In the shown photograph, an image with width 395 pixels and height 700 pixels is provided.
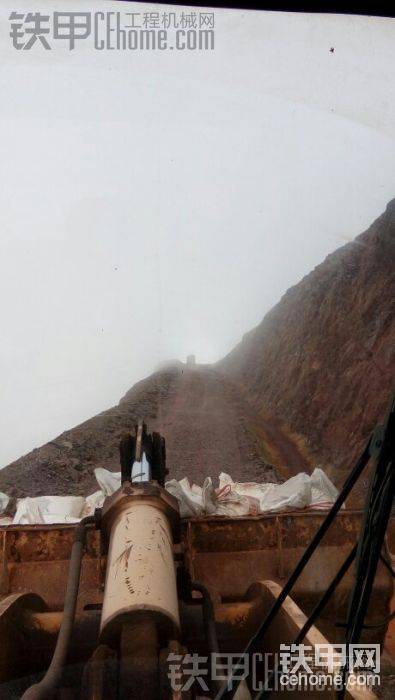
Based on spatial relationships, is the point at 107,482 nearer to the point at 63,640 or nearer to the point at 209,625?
the point at 209,625

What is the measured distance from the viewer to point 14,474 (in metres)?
16.2

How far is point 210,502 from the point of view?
625 centimetres

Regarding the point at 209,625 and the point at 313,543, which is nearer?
the point at 313,543

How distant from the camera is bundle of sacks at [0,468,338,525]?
20.2ft

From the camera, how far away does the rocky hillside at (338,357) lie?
15.5m

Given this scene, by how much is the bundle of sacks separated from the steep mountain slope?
741 cm

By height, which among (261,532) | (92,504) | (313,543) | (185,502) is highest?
(92,504)

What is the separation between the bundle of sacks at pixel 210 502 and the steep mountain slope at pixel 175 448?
741 cm

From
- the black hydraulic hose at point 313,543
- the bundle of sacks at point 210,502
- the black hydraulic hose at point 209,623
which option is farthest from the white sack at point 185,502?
the black hydraulic hose at point 313,543

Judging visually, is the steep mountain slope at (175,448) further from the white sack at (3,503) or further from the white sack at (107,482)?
the white sack at (107,482)

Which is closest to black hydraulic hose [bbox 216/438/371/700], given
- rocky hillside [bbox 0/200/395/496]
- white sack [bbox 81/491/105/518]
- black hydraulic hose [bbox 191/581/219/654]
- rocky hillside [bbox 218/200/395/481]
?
black hydraulic hose [bbox 191/581/219/654]

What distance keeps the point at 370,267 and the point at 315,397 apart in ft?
18.0

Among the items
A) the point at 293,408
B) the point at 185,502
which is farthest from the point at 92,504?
the point at 293,408

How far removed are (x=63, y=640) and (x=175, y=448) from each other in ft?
49.1
